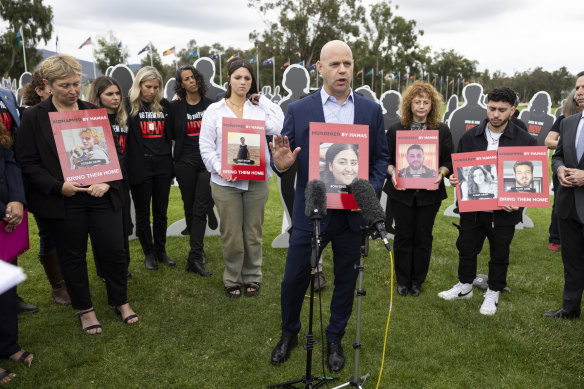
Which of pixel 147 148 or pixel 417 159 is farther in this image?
pixel 147 148

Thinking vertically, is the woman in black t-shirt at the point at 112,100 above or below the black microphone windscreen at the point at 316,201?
above

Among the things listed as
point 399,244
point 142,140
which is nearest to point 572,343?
point 399,244

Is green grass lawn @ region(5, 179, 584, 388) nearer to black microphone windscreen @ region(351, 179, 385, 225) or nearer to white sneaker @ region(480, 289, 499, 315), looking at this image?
white sneaker @ region(480, 289, 499, 315)

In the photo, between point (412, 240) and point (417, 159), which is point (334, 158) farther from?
point (412, 240)

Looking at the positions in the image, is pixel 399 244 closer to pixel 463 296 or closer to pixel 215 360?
pixel 463 296

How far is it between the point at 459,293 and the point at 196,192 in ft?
11.3

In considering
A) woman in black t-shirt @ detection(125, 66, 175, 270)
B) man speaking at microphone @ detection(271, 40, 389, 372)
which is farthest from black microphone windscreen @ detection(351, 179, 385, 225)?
woman in black t-shirt @ detection(125, 66, 175, 270)

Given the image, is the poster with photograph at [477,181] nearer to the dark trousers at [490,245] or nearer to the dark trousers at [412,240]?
the dark trousers at [490,245]

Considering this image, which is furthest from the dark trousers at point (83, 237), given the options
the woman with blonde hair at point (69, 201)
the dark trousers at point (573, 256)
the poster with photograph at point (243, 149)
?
the dark trousers at point (573, 256)

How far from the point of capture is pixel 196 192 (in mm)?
5156

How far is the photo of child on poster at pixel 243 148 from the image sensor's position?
4.05m

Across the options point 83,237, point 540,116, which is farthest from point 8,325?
point 540,116

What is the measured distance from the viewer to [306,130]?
2881 millimetres

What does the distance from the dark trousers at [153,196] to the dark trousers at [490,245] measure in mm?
3625
